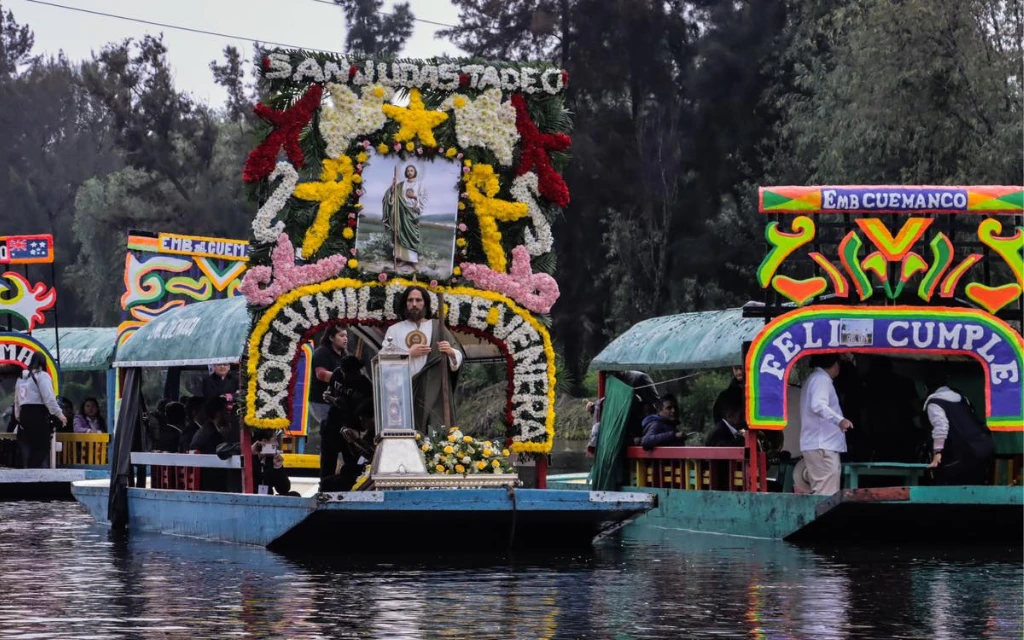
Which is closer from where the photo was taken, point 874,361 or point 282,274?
point 282,274

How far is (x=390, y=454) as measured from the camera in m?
18.4

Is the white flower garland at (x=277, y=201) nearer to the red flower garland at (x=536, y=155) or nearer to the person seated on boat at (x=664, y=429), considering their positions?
the red flower garland at (x=536, y=155)

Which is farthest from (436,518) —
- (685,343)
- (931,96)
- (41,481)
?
(931,96)

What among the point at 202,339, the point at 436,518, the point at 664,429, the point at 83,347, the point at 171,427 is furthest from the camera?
the point at 83,347

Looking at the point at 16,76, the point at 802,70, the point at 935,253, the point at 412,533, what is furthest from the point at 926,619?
the point at 16,76

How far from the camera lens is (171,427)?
24328mm

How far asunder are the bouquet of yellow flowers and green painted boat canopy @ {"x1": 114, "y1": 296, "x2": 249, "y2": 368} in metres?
2.35

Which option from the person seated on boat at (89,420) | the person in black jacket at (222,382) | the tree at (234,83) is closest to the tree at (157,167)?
the tree at (234,83)

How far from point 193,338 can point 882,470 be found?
749 cm

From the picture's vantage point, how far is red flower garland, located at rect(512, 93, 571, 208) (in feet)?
67.9

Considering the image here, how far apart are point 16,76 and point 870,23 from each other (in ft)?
185

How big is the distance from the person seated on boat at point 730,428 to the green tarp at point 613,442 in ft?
6.41

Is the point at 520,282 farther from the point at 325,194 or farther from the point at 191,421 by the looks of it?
the point at 191,421

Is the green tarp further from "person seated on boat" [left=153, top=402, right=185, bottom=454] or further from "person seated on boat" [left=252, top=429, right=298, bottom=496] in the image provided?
"person seated on boat" [left=252, top=429, right=298, bottom=496]
